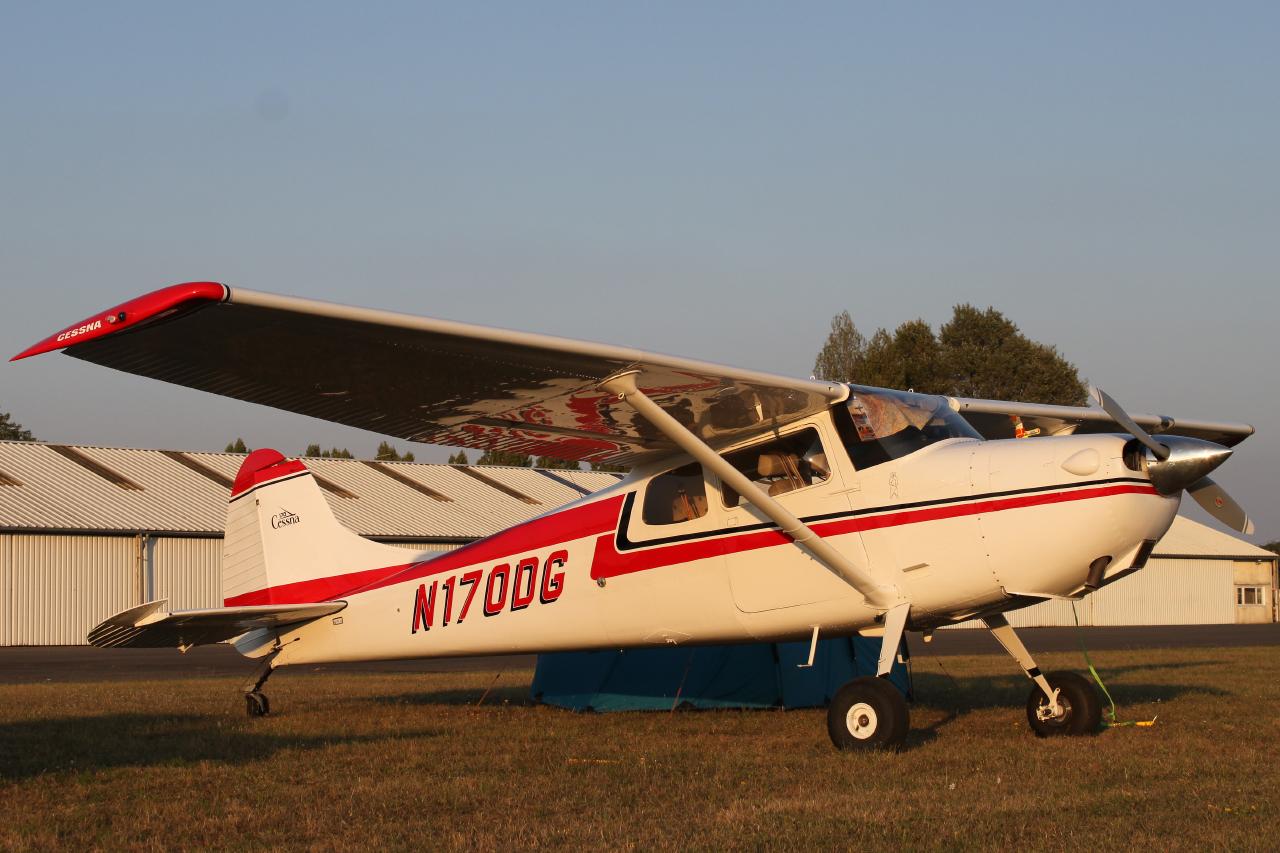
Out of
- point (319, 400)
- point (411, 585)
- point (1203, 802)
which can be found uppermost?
point (319, 400)

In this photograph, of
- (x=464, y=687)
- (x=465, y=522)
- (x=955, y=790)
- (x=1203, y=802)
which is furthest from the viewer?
(x=465, y=522)

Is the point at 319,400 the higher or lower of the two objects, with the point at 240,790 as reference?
higher

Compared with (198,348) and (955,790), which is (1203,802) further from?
(198,348)

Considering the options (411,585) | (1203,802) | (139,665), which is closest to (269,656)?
(411,585)

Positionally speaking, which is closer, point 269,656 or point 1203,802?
point 1203,802

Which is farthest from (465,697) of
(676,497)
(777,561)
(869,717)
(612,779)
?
(612,779)

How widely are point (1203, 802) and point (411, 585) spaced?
7547mm

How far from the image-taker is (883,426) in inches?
368

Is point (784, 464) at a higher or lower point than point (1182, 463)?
higher

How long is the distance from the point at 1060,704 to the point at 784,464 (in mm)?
2837

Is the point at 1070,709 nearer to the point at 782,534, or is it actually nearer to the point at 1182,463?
the point at 1182,463

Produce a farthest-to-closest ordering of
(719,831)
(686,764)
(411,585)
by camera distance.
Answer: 1. (411,585)
2. (686,764)
3. (719,831)

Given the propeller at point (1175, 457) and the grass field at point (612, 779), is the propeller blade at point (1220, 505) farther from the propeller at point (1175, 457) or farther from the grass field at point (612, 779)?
the grass field at point (612, 779)

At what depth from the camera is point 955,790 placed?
7.12 m
